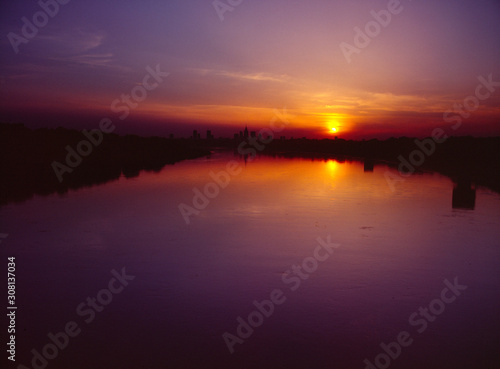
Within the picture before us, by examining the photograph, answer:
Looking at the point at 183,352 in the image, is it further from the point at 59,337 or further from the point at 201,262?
the point at 201,262

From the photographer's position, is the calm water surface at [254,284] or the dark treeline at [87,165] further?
the dark treeline at [87,165]

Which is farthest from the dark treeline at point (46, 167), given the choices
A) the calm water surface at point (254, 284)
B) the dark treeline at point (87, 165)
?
the calm water surface at point (254, 284)

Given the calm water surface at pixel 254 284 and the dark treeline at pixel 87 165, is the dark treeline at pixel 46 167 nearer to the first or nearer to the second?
the dark treeline at pixel 87 165

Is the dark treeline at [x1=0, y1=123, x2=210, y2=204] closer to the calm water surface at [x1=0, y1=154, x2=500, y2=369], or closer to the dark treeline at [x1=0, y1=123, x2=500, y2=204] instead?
the dark treeline at [x1=0, y1=123, x2=500, y2=204]

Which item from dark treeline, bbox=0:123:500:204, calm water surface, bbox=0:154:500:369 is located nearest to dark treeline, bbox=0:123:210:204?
dark treeline, bbox=0:123:500:204

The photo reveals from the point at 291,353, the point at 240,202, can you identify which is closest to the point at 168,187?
the point at 240,202

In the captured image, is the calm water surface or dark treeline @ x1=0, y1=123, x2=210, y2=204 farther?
dark treeline @ x1=0, y1=123, x2=210, y2=204

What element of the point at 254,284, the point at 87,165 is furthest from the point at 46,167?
the point at 254,284

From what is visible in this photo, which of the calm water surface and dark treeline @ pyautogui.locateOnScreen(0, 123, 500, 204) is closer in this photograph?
the calm water surface

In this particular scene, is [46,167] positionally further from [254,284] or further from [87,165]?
[254,284]
